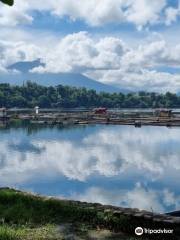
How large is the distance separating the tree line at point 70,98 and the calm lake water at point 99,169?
106518 mm

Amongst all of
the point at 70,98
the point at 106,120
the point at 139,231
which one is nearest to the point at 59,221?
the point at 139,231

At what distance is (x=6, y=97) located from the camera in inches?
6093

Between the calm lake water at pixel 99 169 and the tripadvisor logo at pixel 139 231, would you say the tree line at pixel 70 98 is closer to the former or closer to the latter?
the calm lake water at pixel 99 169

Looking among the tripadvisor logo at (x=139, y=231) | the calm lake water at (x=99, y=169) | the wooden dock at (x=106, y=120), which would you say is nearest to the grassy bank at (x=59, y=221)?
the tripadvisor logo at (x=139, y=231)

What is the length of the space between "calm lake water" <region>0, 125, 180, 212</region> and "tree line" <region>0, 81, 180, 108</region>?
106518 mm

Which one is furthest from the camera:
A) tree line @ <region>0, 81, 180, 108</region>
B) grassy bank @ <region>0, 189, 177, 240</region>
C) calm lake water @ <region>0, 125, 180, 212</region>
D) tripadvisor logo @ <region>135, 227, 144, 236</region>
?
tree line @ <region>0, 81, 180, 108</region>

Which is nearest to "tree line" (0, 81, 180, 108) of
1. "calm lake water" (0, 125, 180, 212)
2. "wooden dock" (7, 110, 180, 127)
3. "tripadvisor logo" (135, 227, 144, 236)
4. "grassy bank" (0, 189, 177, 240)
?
"wooden dock" (7, 110, 180, 127)

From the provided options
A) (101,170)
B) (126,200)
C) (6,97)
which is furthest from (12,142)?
(6,97)

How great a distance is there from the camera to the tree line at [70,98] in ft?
529

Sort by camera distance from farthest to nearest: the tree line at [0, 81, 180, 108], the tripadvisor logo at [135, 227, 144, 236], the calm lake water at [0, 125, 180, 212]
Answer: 1. the tree line at [0, 81, 180, 108]
2. the calm lake water at [0, 125, 180, 212]
3. the tripadvisor logo at [135, 227, 144, 236]

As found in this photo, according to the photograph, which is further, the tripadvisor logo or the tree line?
the tree line

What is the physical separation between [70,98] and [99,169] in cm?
13824

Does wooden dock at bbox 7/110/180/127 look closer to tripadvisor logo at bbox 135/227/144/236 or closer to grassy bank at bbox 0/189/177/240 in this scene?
grassy bank at bbox 0/189/177/240

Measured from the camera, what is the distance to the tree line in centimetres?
16138
